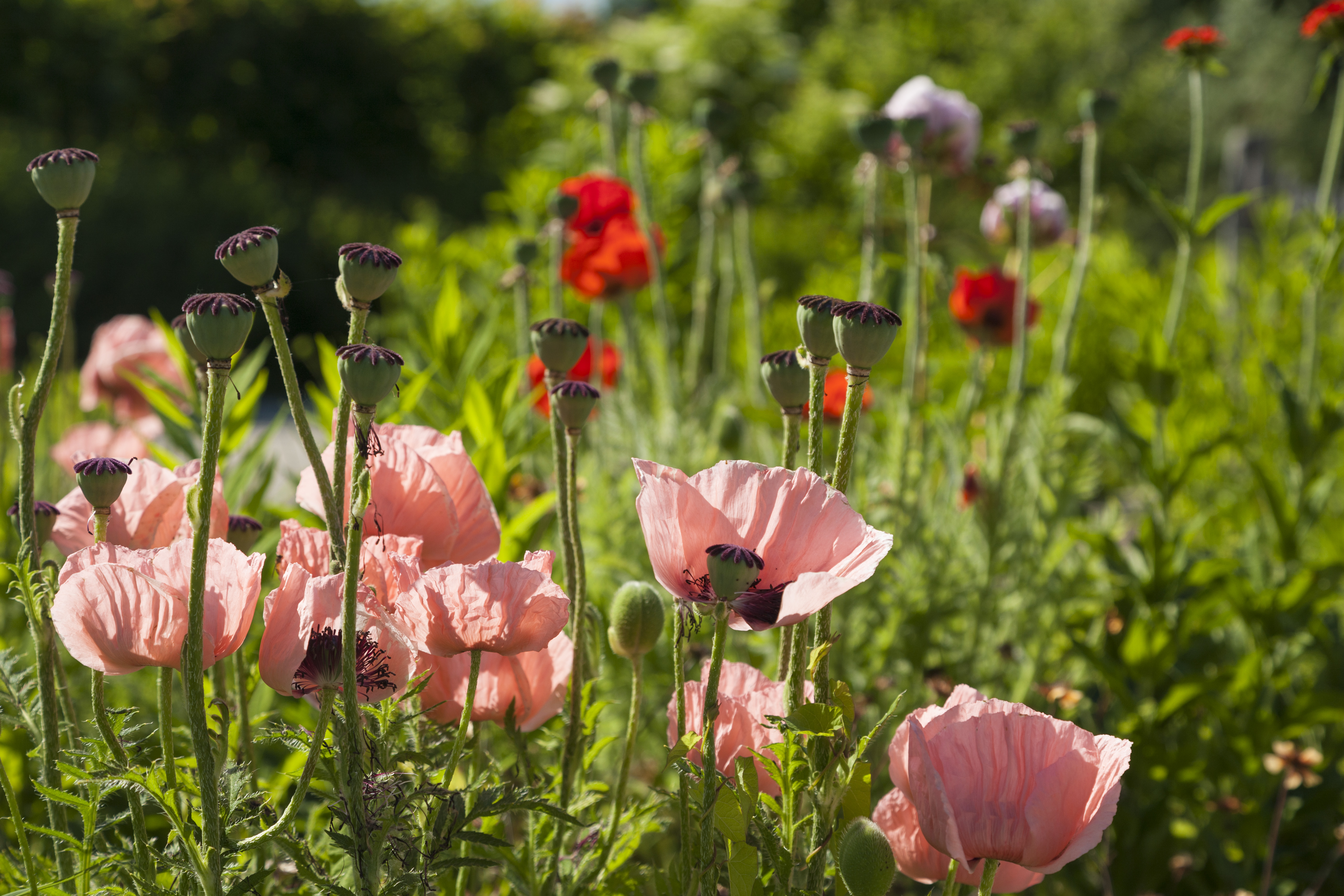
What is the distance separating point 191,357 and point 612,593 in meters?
0.67

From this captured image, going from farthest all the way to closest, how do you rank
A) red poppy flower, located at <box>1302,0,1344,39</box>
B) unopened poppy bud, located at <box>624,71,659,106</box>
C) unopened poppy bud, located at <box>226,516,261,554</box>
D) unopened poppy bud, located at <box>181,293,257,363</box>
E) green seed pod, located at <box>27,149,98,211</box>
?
1. unopened poppy bud, located at <box>624,71,659,106</box>
2. red poppy flower, located at <box>1302,0,1344,39</box>
3. unopened poppy bud, located at <box>226,516,261,554</box>
4. green seed pod, located at <box>27,149,98,211</box>
5. unopened poppy bud, located at <box>181,293,257,363</box>

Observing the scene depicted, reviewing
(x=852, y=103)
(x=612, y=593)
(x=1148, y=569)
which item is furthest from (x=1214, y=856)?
(x=852, y=103)

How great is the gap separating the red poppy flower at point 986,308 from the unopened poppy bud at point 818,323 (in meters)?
1.39

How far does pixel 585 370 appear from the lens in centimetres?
167

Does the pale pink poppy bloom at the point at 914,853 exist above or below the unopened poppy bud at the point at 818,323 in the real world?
below

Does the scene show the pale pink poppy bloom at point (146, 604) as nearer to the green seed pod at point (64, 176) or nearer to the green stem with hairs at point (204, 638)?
→ the green stem with hairs at point (204, 638)

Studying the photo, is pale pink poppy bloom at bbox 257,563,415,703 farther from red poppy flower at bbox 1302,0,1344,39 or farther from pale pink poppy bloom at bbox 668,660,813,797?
red poppy flower at bbox 1302,0,1344,39

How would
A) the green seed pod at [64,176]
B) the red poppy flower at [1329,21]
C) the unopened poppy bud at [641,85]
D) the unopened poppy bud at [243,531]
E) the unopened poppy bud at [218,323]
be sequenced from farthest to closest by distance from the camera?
the unopened poppy bud at [641,85], the red poppy flower at [1329,21], the unopened poppy bud at [243,531], the green seed pod at [64,176], the unopened poppy bud at [218,323]

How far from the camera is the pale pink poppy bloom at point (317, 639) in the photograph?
0.52 metres

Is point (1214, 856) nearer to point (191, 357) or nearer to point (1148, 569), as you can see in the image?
point (1148, 569)

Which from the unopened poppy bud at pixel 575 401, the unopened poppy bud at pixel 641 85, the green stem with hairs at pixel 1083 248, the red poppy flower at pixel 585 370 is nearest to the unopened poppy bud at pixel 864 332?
the unopened poppy bud at pixel 575 401

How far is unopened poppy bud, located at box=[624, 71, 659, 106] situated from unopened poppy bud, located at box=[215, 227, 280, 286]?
114 cm

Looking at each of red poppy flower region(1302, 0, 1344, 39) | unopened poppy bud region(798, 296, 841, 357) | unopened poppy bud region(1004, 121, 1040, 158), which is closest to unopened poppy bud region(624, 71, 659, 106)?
unopened poppy bud region(1004, 121, 1040, 158)

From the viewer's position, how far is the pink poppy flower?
25.7 inches
